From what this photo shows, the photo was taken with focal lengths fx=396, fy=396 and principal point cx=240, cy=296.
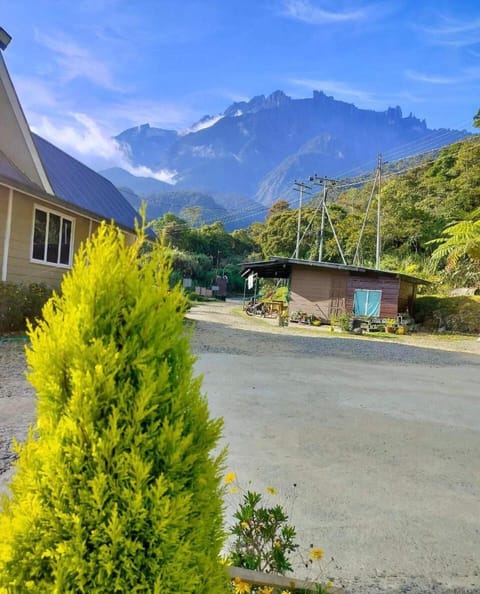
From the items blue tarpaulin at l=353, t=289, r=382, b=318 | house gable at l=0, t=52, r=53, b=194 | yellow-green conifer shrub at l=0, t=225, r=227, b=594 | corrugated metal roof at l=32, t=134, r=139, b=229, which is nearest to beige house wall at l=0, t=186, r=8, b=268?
house gable at l=0, t=52, r=53, b=194

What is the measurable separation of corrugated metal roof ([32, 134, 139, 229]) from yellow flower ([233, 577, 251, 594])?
9.68m

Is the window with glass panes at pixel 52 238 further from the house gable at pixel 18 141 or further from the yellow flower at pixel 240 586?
the yellow flower at pixel 240 586

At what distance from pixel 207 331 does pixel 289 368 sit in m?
5.72

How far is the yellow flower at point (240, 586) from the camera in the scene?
141 cm

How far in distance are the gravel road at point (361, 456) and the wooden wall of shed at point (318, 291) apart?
39.8ft

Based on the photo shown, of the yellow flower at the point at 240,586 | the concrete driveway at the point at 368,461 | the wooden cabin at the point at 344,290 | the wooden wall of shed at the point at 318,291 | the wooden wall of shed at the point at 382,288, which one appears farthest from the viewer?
the wooden wall of shed at the point at 318,291

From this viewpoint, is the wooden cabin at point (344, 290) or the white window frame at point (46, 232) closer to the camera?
the white window frame at point (46, 232)

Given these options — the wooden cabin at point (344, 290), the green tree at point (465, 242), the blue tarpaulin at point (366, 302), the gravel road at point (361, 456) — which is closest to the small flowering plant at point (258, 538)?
the gravel road at point (361, 456)

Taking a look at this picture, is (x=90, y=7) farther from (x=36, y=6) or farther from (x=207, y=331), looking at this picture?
(x=207, y=331)

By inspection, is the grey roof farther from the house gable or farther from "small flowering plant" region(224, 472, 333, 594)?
"small flowering plant" region(224, 472, 333, 594)

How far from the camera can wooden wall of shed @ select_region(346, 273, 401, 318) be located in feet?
62.2

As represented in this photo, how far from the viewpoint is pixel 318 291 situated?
819 inches

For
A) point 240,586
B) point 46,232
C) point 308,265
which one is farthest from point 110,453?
point 308,265

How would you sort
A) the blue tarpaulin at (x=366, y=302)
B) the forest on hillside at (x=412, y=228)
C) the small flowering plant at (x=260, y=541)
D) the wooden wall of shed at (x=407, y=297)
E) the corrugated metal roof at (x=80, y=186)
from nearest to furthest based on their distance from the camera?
the small flowering plant at (x=260, y=541), the corrugated metal roof at (x=80, y=186), the blue tarpaulin at (x=366, y=302), the wooden wall of shed at (x=407, y=297), the forest on hillside at (x=412, y=228)
